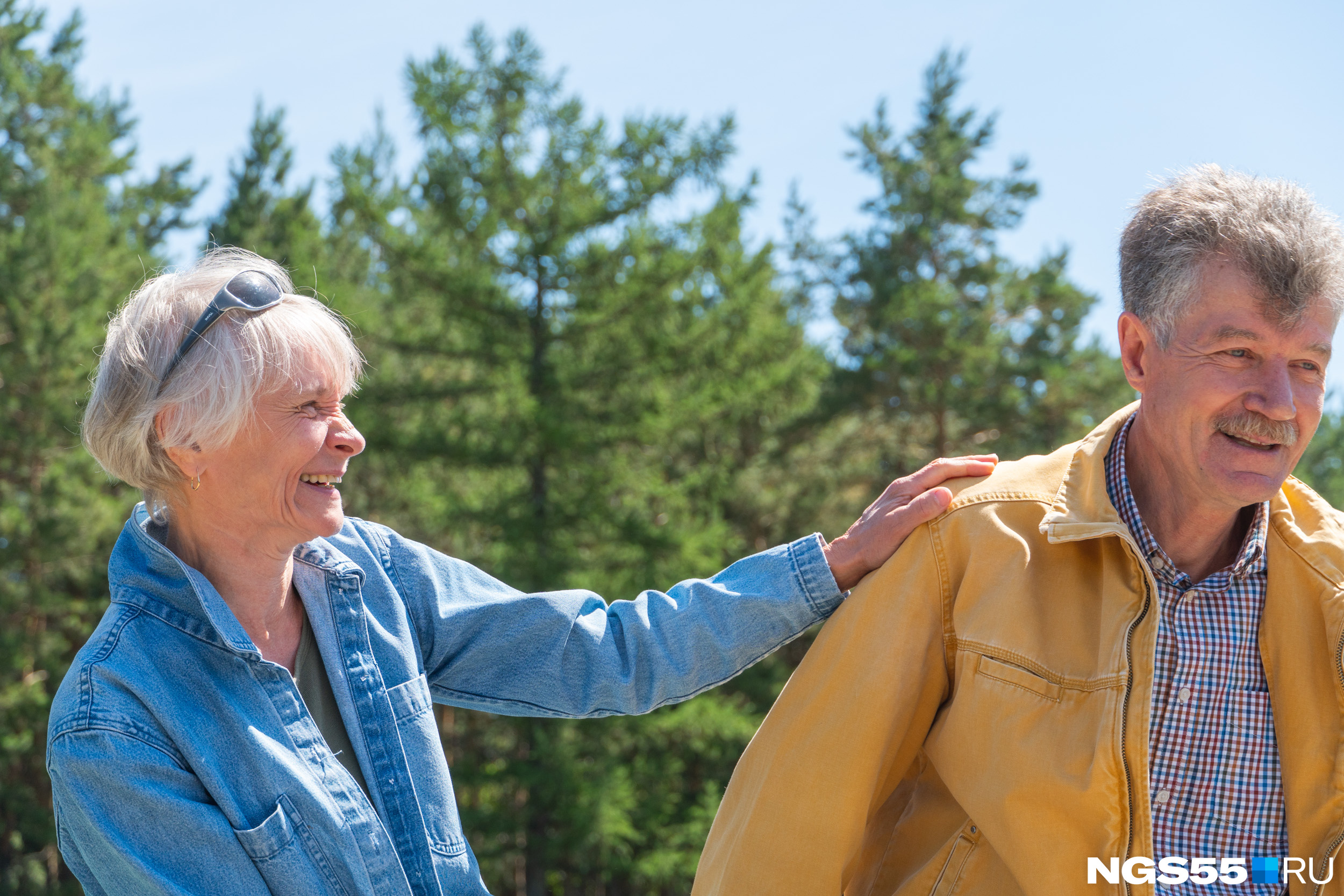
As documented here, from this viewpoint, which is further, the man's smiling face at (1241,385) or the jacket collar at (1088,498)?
the jacket collar at (1088,498)

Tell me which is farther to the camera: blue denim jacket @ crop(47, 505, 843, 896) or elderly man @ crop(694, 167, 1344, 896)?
elderly man @ crop(694, 167, 1344, 896)

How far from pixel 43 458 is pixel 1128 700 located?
1421 cm

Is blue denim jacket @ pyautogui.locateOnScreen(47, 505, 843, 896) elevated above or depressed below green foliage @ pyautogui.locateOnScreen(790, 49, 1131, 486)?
below

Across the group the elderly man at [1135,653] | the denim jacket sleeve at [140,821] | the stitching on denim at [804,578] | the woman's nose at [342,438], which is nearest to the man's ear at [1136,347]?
the elderly man at [1135,653]

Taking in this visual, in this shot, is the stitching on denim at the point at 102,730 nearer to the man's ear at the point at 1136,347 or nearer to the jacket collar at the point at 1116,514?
the jacket collar at the point at 1116,514

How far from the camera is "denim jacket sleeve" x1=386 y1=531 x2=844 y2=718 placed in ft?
6.77

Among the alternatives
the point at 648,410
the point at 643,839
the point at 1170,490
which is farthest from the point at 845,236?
the point at 1170,490

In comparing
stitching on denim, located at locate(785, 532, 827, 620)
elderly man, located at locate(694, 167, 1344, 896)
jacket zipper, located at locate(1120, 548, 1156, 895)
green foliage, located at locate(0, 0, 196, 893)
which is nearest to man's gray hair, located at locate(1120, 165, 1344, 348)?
elderly man, located at locate(694, 167, 1344, 896)

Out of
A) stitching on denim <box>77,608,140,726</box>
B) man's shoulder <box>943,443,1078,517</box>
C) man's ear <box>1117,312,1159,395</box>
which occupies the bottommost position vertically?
stitching on denim <box>77,608,140,726</box>

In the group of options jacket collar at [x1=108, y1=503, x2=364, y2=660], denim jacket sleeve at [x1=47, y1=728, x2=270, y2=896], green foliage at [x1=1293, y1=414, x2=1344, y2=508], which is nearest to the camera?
denim jacket sleeve at [x1=47, y1=728, x2=270, y2=896]

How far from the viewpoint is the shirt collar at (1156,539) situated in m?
1.87

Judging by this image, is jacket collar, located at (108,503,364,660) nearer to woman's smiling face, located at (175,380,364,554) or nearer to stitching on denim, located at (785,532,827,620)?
woman's smiling face, located at (175,380,364,554)

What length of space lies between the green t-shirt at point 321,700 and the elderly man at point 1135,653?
0.65m

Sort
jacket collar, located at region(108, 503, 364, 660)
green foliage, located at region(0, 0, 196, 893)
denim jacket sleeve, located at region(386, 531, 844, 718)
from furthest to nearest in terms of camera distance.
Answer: green foliage, located at region(0, 0, 196, 893) → denim jacket sleeve, located at region(386, 531, 844, 718) → jacket collar, located at region(108, 503, 364, 660)
